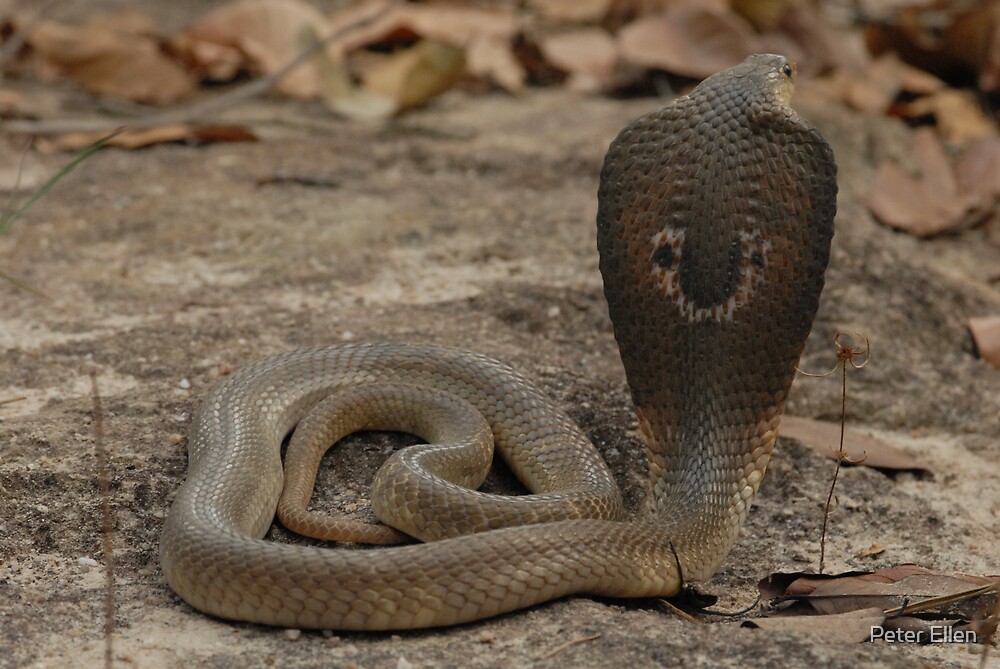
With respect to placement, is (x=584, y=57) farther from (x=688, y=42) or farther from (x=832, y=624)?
(x=832, y=624)

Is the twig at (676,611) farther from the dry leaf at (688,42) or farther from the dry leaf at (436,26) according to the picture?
the dry leaf at (436,26)

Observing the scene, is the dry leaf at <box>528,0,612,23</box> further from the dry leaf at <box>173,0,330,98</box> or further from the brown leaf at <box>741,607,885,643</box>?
the brown leaf at <box>741,607,885,643</box>

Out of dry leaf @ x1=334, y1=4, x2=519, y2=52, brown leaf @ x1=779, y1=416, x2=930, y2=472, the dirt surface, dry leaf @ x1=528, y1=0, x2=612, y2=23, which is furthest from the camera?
dry leaf @ x1=528, y1=0, x2=612, y2=23

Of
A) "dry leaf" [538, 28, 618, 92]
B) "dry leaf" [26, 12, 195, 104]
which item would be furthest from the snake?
"dry leaf" [538, 28, 618, 92]

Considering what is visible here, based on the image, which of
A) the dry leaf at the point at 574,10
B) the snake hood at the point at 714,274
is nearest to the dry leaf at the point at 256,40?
the dry leaf at the point at 574,10

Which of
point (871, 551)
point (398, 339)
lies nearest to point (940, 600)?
point (871, 551)

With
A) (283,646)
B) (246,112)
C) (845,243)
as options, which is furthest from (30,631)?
(246,112)

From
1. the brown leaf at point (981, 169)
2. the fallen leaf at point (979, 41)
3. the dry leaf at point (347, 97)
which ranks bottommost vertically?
the dry leaf at point (347, 97)
